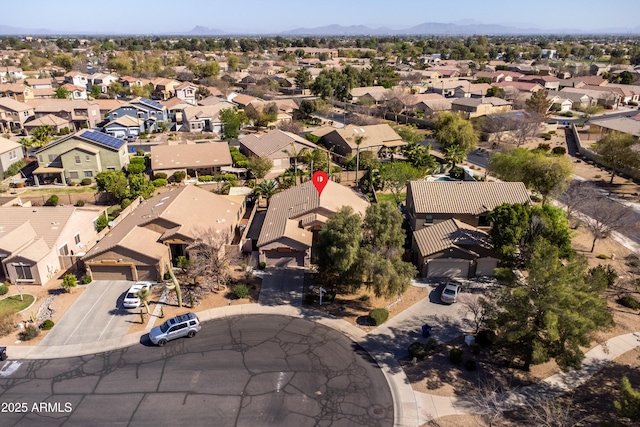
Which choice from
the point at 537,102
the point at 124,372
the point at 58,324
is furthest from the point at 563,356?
the point at 537,102

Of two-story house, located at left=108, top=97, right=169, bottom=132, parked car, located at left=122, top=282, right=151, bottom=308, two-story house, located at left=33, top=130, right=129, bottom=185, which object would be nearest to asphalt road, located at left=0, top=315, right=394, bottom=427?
parked car, located at left=122, top=282, right=151, bottom=308

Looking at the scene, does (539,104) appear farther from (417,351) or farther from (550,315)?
(417,351)

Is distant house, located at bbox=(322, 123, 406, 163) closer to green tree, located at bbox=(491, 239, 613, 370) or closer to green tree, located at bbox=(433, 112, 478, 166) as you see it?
green tree, located at bbox=(433, 112, 478, 166)

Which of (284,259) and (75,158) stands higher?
(75,158)

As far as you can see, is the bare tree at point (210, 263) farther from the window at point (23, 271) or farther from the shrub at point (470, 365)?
the shrub at point (470, 365)

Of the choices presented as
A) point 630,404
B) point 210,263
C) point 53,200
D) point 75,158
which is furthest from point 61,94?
point 630,404

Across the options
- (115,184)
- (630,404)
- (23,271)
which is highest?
(115,184)

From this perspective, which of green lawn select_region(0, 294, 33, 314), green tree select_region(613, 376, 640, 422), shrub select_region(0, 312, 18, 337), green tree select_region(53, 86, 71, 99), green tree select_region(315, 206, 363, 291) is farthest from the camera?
green tree select_region(53, 86, 71, 99)
